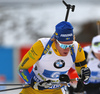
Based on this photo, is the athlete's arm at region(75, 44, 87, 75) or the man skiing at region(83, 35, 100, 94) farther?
the man skiing at region(83, 35, 100, 94)

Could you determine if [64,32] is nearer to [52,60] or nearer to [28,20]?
[52,60]

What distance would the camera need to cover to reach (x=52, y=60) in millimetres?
4676

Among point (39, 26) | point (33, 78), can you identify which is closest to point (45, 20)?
point (39, 26)

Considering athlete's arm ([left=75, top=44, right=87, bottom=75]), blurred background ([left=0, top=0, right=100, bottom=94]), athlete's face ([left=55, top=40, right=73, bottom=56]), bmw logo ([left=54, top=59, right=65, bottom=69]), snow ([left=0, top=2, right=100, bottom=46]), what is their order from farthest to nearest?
blurred background ([left=0, top=0, right=100, bottom=94])
snow ([left=0, top=2, right=100, bottom=46])
athlete's arm ([left=75, top=44, right=87, bottom=75])
bmw logo ([left=54, top=59, right=65, bottom=69])
athlete's face ([left=55, top=40, right=73, bottom=56])

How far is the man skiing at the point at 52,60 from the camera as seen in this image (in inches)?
179

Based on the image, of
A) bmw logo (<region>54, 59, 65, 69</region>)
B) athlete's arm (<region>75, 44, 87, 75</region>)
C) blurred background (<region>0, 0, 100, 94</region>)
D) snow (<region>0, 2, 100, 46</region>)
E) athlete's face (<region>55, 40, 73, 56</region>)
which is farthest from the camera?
blurred background (<region>0, 0, 100, 94</region>)

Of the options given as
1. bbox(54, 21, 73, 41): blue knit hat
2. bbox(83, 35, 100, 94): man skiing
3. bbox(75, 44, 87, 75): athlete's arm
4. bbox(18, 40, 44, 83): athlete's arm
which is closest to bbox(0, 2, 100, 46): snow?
bbox(83, 35, 100, 94): man skiing

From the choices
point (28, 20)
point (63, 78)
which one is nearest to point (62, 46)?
point (63, 78)

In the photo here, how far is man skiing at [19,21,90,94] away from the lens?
4.54m

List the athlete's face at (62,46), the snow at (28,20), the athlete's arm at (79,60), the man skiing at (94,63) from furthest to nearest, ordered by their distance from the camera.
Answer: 1. the snow at (28,20)
2. the man skiing at (94,63)
3. the athlete's arm at (79,60)
4. the athlete's face at (62,46)

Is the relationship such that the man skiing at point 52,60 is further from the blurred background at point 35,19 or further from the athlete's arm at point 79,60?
the blurred background at point 35,19

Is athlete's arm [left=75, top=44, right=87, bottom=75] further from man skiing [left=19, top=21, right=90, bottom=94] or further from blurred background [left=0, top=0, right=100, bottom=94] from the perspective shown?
blurred background [left=0, top=0, right=100, bottom=94]

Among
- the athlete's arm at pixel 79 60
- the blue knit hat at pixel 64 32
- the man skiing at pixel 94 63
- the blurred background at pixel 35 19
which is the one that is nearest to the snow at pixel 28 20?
the blurred background at pixel 35 19

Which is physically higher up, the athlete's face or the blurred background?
the athlete's face
